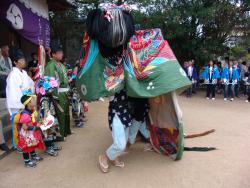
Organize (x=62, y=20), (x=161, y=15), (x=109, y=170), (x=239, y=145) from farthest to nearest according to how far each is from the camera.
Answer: (x=62, y=20), (x=161, y=15), (x=239, y=145), (x=109, y=170)

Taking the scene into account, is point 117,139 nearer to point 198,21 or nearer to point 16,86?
point 16,86

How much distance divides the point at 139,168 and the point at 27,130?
1.66 metres

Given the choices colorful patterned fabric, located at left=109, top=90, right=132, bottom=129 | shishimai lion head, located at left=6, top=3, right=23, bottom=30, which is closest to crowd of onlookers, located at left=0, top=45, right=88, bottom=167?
colorful patterned fabric, located at left=109, top=90, right=132, bottom=129

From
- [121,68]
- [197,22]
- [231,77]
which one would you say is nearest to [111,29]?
[121,68]

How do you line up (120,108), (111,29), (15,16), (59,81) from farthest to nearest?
(15,16)
(59,81)
(120,108)
(111,29)

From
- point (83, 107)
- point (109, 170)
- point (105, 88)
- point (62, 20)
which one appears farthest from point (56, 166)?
point (62, 20)

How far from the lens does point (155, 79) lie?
3.77 metres

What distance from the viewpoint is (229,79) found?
1101 cm

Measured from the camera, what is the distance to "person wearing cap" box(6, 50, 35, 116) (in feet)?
15.0

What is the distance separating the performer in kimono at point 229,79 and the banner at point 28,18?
6499 mm

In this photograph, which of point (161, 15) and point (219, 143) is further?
point (161, 15)

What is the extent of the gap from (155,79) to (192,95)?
8.41 metres

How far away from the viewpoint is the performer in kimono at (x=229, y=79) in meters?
10.9

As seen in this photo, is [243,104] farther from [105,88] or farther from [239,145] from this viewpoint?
[105,88]
